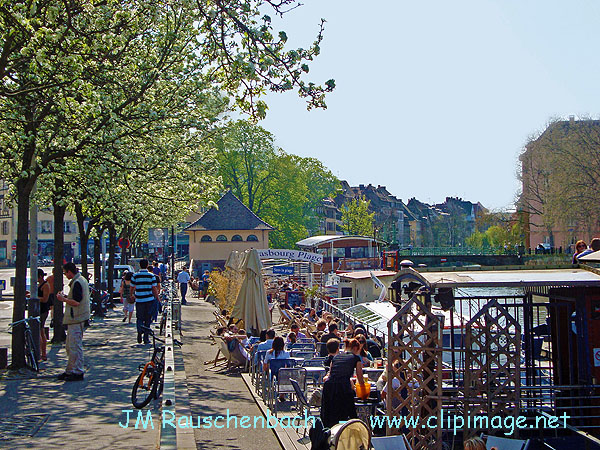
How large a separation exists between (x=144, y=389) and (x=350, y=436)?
510cm

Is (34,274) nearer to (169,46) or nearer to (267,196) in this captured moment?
(169,46)

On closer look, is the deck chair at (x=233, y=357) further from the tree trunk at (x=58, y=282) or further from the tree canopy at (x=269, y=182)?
the tree canopy at (x=269, y=182)

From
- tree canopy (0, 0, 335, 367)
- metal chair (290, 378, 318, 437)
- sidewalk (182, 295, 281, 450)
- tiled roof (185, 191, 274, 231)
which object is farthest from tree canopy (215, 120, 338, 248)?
metal chair (290, 378, 318, 437)

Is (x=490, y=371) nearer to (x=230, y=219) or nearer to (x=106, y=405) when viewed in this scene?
(x=106, y=405)

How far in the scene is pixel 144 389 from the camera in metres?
11.3

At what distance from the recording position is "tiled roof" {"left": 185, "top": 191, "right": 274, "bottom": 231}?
7378 centimetres

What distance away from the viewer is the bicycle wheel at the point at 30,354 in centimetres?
1425

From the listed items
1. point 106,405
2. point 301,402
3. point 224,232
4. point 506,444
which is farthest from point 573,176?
point 506,444

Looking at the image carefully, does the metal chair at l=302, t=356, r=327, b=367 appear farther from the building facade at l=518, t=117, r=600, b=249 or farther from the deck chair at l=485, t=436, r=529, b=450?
the building facade at l=518, t=117, r=600, b=249

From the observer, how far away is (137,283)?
17547 mm

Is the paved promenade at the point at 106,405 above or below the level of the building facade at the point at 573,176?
below

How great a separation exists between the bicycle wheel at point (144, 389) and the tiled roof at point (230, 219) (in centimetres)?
6224

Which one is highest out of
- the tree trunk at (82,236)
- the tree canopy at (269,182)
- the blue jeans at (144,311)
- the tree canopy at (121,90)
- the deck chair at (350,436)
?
the tree canopy at (269,182)

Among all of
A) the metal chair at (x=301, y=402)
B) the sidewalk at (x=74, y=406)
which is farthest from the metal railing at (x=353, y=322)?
the sidewalk at (x=74, y=406)
